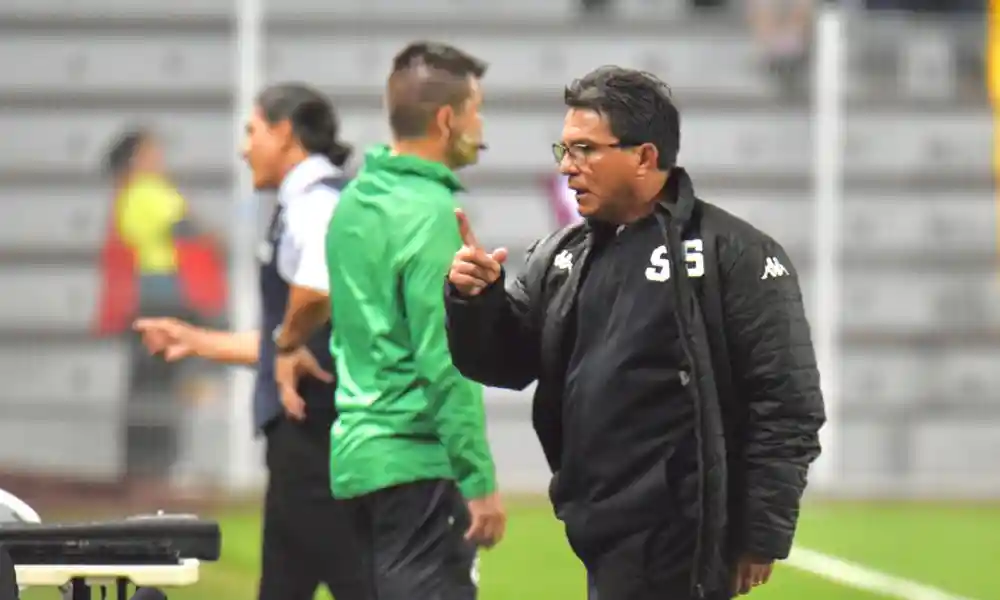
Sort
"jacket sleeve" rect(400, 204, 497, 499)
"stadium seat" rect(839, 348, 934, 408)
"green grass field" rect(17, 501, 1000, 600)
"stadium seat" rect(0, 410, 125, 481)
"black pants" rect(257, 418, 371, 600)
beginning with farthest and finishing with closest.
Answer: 1. "stadium seat" rect(839, 348, 934, 408)
2. "stadium seat" rect(0, 410, 125, 481)
3. "green grass field" rect(17, 501, 1000, 600)
4. "black pants" rect(257, 418, 371, 600)
5. "jacket sleeve" rect(400, 204, 497, 499)

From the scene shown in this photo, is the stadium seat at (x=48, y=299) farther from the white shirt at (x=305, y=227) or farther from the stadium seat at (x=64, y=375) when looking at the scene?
the white shirt at (x=305, y=227)

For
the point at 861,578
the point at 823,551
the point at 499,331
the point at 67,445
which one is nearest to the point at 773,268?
the point at 499,331

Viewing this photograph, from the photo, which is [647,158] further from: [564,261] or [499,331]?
[499,331]

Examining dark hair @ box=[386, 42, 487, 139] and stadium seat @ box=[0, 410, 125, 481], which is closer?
dark hair @ box=[386, 42, 487, 139]

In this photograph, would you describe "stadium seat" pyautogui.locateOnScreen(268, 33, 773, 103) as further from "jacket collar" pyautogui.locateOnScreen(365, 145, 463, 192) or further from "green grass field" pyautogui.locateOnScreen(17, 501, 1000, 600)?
"jacket collar" pyautogui.locateOnScreen(365, 145, 463, 192)

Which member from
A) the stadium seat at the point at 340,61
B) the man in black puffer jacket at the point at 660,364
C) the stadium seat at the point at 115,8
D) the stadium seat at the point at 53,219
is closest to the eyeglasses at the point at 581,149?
the man in black puffer jacket at the point at 660,364

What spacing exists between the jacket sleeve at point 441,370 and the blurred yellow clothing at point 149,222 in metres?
7.99

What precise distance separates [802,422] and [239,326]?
9.32 m

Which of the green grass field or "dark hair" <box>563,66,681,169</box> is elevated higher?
"dark hair" <box>563,66,681,169</box>

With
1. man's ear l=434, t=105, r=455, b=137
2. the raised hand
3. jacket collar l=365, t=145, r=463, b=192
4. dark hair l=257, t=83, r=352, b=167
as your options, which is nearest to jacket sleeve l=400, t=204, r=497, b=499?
jacket collar l=365, t=145, r=463, b=192

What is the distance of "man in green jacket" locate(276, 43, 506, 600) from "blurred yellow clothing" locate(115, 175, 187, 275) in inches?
304

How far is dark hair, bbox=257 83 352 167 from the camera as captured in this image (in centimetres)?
610

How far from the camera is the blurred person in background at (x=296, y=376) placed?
5715 mm

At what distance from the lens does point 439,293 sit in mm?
4859
